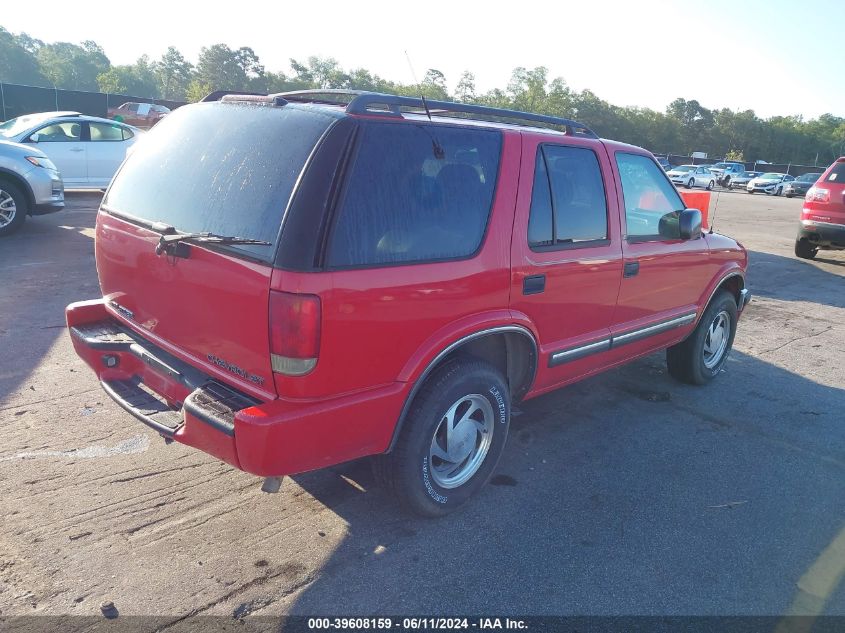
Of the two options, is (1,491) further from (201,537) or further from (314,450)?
(314,450)

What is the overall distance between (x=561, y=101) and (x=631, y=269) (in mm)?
79401

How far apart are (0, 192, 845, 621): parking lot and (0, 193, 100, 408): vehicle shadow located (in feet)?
0.33

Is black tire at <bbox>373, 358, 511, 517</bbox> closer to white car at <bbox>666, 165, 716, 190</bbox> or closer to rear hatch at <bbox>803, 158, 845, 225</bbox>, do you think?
rear hatch at <bbox>803, 158, 845, 225</bbox>

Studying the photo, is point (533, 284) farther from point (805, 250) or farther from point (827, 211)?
point (805, 250)

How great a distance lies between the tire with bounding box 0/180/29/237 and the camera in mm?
9117

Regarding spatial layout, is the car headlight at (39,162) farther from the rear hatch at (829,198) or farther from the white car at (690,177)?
the white car at (690,177)

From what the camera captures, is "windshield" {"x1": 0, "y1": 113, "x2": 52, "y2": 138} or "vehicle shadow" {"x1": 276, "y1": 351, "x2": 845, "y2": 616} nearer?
"vehicle shadow" {"x1": 276, "y1": 351, "x2": 845, "y2": 616}

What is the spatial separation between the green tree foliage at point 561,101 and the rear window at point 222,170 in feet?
239

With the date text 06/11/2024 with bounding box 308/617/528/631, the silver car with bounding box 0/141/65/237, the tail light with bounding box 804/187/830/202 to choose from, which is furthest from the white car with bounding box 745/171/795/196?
the date text 06/11/2024 with bounding box 308/617/528/631

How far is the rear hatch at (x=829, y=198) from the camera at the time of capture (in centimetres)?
1105

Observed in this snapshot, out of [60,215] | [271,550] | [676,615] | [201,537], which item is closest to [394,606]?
[271,550]

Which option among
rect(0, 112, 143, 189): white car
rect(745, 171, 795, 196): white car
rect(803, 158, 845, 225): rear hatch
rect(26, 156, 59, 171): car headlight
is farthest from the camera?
rect(745, 171, 795, 196): white car

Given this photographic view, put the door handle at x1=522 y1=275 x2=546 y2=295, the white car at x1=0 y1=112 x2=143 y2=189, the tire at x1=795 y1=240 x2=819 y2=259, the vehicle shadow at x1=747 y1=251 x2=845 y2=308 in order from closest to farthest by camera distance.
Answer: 1. the door handle at x1=522 y1=275 x2=546 y2=295
2. the vehicle shadow at x1=747 y1=251 x2=845 y2=308
3. the tire at x1=795 y1=240 x2=819 y2=259
4. the white car at x1=0 y1=112 x2=143 y2=189

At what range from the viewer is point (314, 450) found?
8.64ft
